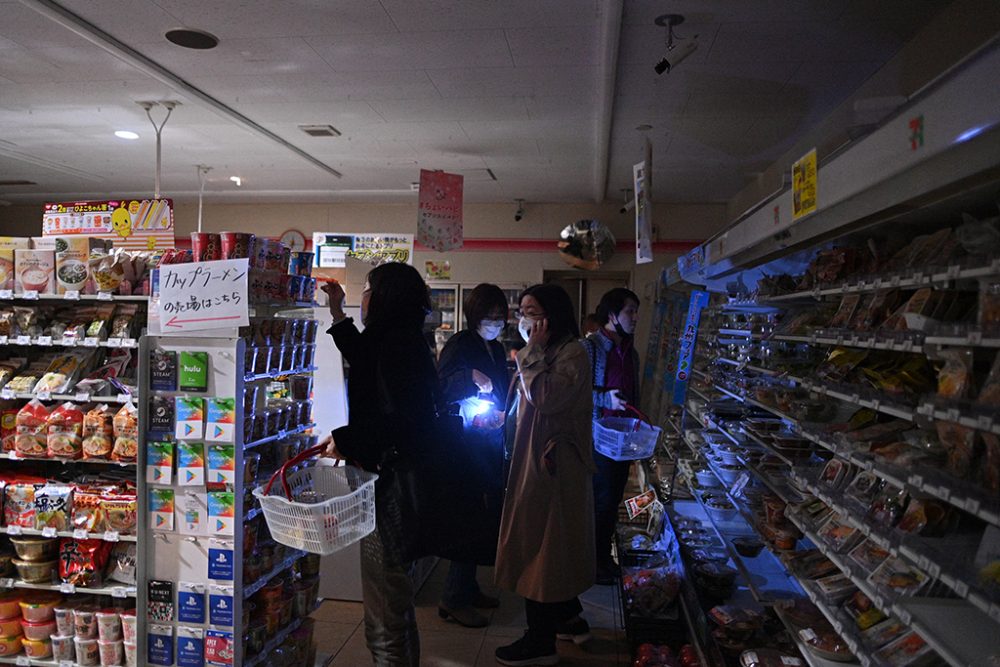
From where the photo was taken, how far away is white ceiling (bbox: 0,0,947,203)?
3.67m

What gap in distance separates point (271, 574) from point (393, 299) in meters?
1.56

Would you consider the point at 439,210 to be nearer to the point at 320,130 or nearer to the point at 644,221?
the point at 320,130

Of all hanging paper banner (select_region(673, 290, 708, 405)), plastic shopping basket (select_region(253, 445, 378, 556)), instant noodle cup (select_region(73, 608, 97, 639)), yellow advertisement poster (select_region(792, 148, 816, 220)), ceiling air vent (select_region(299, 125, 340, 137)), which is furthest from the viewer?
ceiling air vent (select_region(299, 125, 340, 137))

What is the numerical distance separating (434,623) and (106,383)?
2.33m

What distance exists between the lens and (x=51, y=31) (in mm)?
3984

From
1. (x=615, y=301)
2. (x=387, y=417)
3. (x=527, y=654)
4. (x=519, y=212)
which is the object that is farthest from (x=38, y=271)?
(x=519, y=212)

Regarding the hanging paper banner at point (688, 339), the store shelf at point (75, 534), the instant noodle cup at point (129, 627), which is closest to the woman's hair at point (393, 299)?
the store shelf at point (75, 534)

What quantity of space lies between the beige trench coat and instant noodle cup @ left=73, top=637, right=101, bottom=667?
1.93 meters

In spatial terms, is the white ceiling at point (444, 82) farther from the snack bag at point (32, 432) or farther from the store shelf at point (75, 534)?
the store shelf at point (75, 534)

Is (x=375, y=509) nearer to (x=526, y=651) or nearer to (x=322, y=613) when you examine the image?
(x=526, y=651)

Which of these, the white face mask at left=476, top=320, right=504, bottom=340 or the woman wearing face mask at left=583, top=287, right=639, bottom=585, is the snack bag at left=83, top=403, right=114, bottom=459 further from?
the woman wearing face mask at left=583, top=287, right=639, bottom=585

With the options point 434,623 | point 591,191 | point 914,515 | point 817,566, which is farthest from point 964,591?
point 591,191

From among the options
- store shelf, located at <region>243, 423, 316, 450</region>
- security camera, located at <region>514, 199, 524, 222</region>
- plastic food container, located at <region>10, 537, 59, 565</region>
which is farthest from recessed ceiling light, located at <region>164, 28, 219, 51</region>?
security camera, located at <region>514, 199, 524, 222</region>

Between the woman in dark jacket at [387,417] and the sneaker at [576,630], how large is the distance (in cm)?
126
